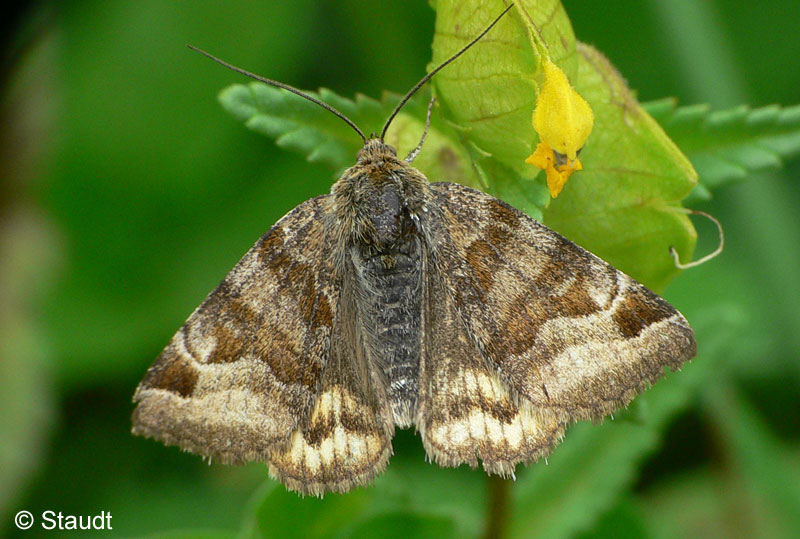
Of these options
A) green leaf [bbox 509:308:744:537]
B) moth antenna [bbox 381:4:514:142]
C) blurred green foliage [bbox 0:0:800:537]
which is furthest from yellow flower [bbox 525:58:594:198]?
blurred green foliage [bbox 0:0:800:537]

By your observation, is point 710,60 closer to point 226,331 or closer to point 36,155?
point 226,331

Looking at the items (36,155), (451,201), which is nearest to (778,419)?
(451,201)

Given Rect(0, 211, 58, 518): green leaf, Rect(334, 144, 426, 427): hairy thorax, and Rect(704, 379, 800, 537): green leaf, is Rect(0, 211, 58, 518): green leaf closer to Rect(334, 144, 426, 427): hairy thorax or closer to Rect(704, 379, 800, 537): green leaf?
Rect(334, 144, 426, 427): hairy thorax

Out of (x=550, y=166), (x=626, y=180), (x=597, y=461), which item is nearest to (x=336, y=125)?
(x=550, y=166)

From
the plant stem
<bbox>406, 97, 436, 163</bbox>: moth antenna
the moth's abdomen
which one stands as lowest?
the plant stem

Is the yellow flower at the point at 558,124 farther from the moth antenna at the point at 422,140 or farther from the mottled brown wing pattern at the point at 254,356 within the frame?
the mottled brown wing pattern at the point at 254,356
